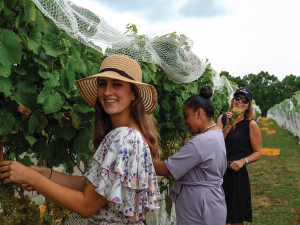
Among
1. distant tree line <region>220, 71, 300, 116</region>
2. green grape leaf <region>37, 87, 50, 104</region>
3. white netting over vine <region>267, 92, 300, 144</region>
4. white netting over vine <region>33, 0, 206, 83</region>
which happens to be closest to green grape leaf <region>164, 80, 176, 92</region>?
white netting over vine <region>33, 0, 206, 83</region>

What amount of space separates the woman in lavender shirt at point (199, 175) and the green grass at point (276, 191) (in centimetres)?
331

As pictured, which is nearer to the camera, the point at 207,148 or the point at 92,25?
the point at 92,25

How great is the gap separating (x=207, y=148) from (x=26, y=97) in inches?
54.3

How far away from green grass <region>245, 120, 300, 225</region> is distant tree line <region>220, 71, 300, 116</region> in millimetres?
75399

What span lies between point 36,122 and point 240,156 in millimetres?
2623

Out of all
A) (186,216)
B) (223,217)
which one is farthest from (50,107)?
(223,217)

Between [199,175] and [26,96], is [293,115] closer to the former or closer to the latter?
[199,175]

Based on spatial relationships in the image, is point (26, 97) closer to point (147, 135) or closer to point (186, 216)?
point (147, 135)

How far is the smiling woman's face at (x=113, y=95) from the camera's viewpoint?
5.26ft

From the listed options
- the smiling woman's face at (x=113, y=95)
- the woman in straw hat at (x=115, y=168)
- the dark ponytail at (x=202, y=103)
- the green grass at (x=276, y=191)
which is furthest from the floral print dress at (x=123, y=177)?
the green grass at (x=276, y=191)

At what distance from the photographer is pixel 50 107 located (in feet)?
5.04

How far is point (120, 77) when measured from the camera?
60.9 inches

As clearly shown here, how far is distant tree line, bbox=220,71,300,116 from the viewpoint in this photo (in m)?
90.6

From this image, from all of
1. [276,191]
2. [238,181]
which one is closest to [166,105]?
[238,181]
